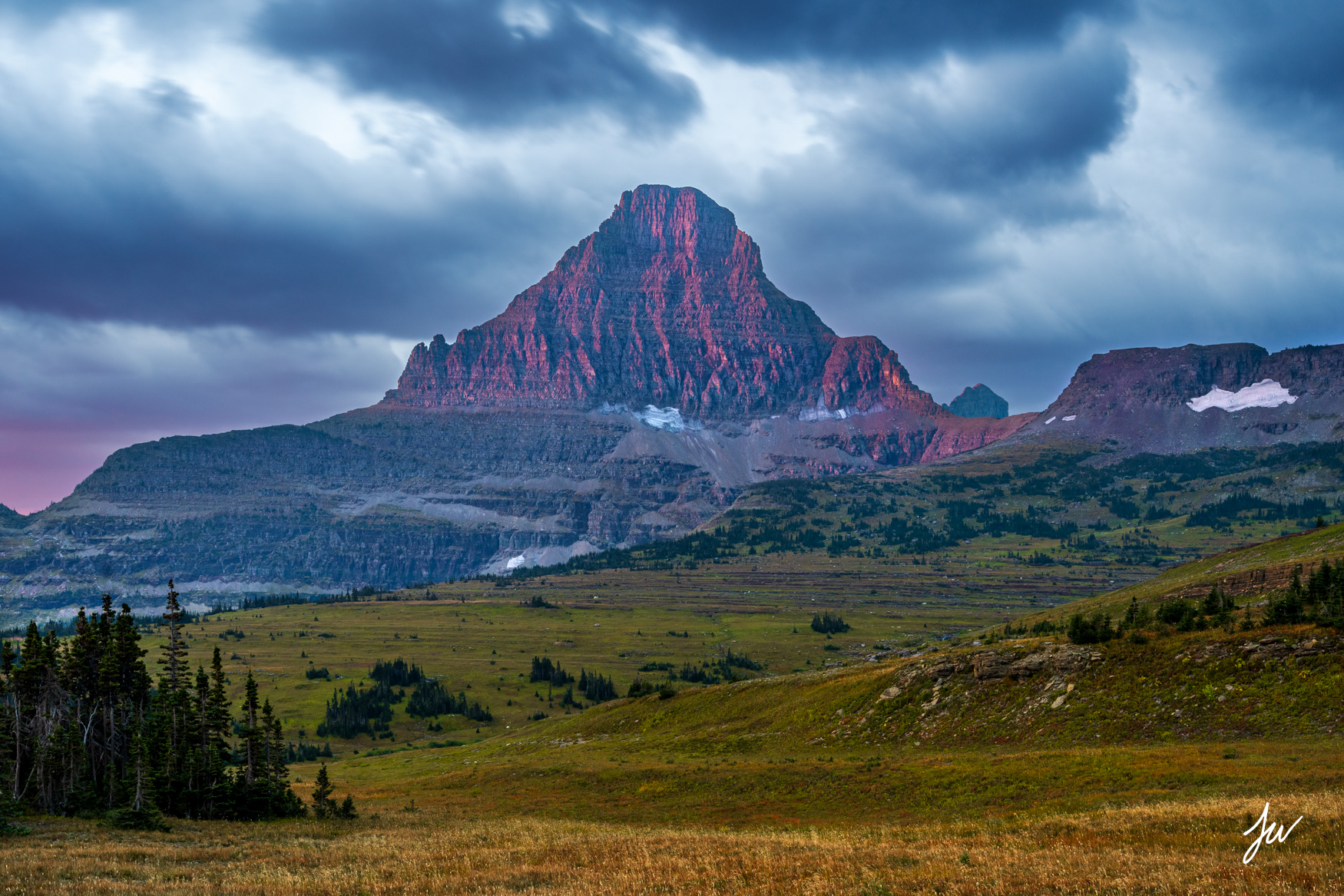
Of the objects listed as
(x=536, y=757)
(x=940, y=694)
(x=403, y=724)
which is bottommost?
(x=403, y=724)

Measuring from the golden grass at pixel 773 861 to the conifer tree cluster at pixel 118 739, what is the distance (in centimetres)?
1527

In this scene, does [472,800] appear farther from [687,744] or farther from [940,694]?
[940,694]

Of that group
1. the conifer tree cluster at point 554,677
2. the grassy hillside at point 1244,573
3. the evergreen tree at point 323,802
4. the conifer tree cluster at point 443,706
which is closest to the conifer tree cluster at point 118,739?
the evergreen tree at point 323,802

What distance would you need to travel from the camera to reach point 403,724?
161500mm

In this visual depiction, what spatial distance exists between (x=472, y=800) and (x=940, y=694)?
118 feet

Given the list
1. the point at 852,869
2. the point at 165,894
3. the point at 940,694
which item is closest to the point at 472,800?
the point at 940,694

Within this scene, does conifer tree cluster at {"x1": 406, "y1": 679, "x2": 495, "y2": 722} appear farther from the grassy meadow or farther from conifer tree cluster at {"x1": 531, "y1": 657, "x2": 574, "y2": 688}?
the grassy meadow

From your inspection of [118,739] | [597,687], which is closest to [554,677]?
[597,687]

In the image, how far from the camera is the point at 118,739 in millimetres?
61938

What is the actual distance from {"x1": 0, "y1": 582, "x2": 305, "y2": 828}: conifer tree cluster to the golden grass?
15.3m
